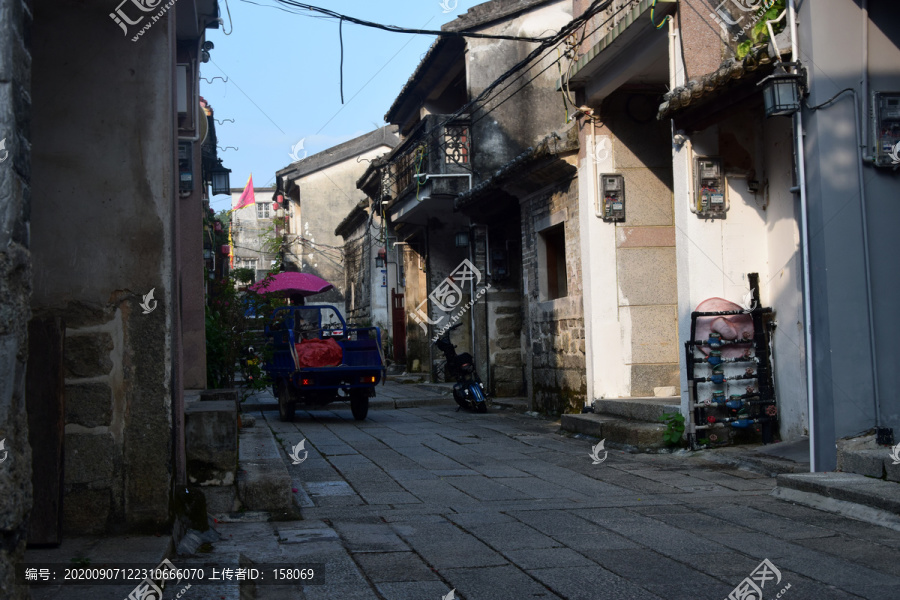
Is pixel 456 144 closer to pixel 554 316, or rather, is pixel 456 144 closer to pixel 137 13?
pixel 554 316

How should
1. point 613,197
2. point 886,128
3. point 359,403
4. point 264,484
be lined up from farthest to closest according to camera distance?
point 359,403 < point 613,197 < point 886,128 < point 264,484

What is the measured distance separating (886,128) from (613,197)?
4.35 m

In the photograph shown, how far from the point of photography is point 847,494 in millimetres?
5406

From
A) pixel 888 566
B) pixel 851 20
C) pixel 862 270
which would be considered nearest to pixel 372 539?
pixel 888 566

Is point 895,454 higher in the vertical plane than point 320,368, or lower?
lower

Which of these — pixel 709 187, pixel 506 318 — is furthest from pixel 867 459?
pixel 506 318

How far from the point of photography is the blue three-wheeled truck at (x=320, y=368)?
Result: 11.9m

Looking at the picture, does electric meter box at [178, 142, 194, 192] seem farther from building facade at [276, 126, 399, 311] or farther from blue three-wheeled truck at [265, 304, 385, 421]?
building facade at [276, 126, 399, 311]

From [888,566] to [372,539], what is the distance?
2.69m

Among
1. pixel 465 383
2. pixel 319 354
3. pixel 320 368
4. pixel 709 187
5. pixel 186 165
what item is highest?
pixel 186 165

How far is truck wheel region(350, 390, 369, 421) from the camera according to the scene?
1245cm

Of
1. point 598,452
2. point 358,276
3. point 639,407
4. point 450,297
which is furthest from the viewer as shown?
point 358,276

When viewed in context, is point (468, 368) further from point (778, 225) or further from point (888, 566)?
point (888, 566)

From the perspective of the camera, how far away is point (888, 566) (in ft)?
13.6
